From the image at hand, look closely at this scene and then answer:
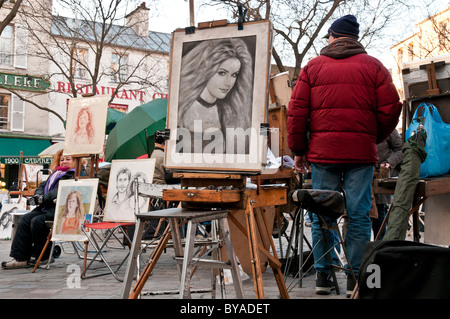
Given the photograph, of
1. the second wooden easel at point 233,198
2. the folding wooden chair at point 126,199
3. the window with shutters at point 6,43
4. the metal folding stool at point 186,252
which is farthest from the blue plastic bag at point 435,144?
the window with shutters at point 6,43

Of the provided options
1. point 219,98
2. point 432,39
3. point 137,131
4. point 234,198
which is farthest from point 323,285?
point 432,39

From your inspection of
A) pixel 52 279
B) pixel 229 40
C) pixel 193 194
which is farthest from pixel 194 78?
pixel 52 279

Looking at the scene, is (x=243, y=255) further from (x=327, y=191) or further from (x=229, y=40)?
(x=229, y=40)

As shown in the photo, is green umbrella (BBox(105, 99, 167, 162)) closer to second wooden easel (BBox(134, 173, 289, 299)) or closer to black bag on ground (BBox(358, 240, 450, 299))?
second wooden easel (BBox(134, 173, 289, 299))

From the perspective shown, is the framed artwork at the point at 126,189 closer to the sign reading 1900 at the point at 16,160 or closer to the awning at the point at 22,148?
the awning at the point at 22,148

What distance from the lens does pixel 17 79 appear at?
23703mm

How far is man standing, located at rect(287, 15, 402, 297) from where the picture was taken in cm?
369

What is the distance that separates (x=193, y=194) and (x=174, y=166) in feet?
1.26

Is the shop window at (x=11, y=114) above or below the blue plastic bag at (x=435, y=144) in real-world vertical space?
above

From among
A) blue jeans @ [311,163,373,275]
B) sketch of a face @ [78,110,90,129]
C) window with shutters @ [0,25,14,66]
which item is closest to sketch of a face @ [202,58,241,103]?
blue jeans @ [311,163,373,275]

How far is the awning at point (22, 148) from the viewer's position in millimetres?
22375

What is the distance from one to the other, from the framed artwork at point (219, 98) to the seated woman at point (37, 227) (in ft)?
11.1

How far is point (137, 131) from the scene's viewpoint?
30.1 ft

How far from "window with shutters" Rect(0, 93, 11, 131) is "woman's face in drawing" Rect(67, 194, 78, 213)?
19550 millimetres
